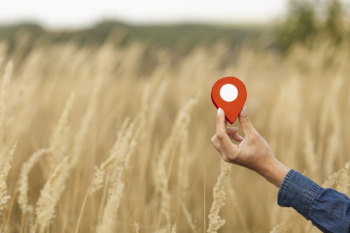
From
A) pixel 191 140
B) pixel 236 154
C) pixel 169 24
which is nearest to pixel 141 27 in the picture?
pixel 169 24

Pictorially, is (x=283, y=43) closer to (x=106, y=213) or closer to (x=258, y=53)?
(x=258, y=53)

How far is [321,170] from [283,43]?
9.11 meters

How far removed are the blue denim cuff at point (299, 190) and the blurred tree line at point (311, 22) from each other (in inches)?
356

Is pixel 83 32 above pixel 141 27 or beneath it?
beneath

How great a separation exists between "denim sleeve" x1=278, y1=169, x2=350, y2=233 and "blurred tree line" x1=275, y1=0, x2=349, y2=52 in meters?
9.05

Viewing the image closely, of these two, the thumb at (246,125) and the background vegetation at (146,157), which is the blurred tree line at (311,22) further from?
the thumb at (246,125)

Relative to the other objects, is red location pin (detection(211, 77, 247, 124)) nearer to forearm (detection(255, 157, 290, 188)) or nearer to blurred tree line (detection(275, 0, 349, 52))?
forearm (detection(255, 157, 290, 188))

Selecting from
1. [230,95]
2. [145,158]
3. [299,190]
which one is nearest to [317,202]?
[299,190]

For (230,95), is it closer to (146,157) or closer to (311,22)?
(146,157)

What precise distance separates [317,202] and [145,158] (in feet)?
3.04

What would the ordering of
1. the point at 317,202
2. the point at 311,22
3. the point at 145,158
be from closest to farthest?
the point at 317,202
the point at 145,158
the point at 311,22

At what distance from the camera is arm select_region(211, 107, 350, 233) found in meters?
0.76

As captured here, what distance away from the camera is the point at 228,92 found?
83 cm

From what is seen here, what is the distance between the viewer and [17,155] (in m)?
2.04
